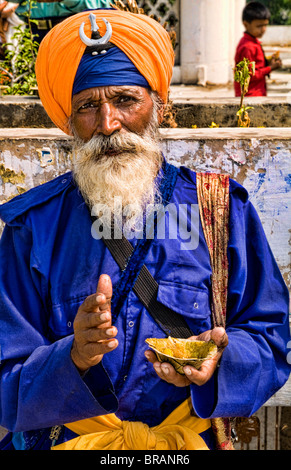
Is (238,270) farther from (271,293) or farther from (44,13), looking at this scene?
(44,13)

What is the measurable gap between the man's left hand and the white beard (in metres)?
0.53

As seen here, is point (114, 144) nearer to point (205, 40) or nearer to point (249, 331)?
point (249, 331)

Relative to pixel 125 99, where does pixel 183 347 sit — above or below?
below

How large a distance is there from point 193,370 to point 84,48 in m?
1.23

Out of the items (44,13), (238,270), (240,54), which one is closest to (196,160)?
(238,270)

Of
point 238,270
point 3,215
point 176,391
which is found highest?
Result: point 3,215

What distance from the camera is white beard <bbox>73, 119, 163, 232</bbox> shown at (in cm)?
224

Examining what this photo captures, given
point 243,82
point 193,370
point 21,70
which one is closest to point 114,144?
point 193,370

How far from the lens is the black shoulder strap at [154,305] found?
2152 millimetres

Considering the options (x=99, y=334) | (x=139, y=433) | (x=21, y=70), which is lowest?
(x=139, y=433)

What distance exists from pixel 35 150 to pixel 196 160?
862mm

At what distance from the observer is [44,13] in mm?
6277

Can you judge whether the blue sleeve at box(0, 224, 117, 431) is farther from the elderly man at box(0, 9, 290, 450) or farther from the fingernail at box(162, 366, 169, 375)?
the fingernail at box(162, 366, 169, 375)

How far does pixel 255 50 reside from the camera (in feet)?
23.6
